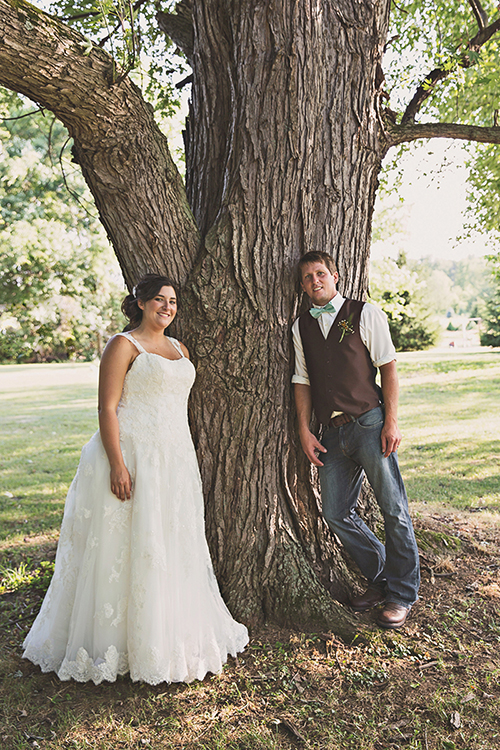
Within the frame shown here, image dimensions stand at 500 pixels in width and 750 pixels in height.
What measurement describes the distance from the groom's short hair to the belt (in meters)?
0.89

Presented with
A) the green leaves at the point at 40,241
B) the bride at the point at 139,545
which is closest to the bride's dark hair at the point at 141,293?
the bride at the point at 139,545

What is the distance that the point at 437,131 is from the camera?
13.4ft

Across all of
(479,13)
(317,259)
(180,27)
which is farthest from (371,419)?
(479,13)

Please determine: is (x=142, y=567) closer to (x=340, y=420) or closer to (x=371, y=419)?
(x=340, y=420)

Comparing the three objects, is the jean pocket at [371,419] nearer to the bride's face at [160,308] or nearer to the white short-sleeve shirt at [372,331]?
the white short-sleeve shirt at [372,331]

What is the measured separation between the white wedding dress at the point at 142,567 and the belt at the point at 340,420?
0.86 meters

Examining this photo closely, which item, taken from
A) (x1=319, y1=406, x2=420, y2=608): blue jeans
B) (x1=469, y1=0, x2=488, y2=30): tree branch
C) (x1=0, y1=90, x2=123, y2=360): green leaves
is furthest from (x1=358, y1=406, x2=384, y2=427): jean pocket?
(x1=0, y1=90, x2=123, y2=360): green leaves

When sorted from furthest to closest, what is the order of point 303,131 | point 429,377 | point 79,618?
point 429,377, point 303,131, point 79,618

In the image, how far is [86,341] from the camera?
30.4 metres

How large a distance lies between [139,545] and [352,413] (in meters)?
1.41

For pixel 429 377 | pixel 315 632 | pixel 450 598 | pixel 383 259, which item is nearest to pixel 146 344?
pixel 315 632

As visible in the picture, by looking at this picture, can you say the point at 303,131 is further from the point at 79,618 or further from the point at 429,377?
the point at 429,377

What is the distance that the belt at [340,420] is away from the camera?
3.42 meters

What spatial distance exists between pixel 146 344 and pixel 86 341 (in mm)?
28416
